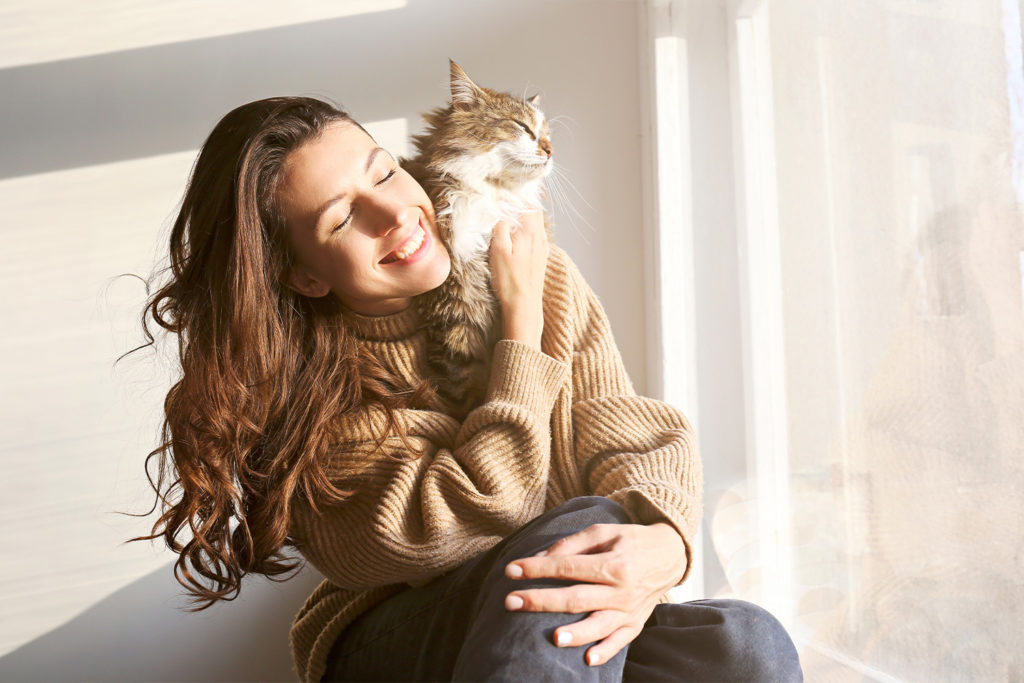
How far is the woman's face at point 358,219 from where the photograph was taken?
3.65 ft

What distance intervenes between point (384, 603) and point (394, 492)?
24cm

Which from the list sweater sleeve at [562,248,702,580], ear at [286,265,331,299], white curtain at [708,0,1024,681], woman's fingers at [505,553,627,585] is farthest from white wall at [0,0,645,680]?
woman's fingers at [505,553,627,585]

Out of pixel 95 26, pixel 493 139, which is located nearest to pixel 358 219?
pixel 493 139

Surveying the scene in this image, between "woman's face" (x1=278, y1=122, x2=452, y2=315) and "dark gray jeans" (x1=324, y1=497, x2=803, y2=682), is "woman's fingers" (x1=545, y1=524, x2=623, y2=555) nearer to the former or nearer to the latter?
"dark gray jeans" (x1=324, y1=497, x2=803, y2=682)

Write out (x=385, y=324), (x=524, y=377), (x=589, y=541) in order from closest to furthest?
(x=589, y=541), (x=524, y=377), (x=385, y=324)

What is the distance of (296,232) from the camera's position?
3.79 ft

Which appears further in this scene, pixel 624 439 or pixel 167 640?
pixel 167 640

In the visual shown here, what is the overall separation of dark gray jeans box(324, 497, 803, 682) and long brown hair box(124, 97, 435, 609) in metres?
0.21

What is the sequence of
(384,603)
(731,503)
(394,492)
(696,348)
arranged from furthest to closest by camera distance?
(696,348)
(731,503)
(384,603)
(394,492)

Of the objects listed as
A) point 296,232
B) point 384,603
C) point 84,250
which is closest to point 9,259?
point 84,250

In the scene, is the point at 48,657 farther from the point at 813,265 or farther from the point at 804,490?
the point at 813,265

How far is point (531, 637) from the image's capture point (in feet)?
2.71

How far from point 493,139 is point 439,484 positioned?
0.56 meters

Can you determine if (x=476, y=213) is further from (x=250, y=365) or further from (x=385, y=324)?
(x=250, y=365)
